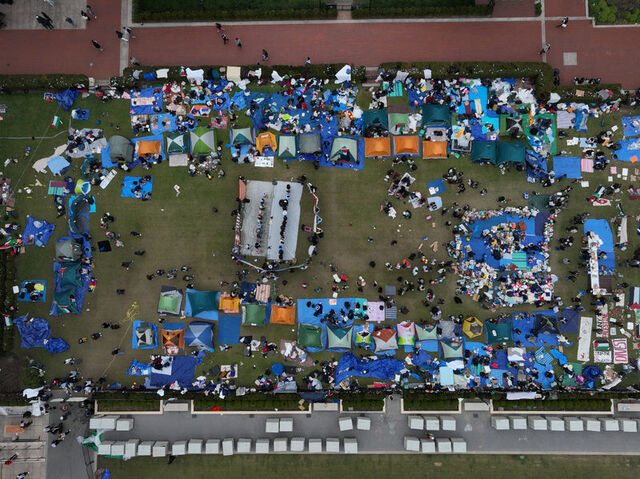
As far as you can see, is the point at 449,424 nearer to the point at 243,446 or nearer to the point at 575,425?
the point at 575,425

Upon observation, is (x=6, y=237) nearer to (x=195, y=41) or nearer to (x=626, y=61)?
(x=195, y=41)

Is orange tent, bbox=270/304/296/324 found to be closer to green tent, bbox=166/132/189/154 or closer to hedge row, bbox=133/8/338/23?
green tent, bbox=166/132/189/154

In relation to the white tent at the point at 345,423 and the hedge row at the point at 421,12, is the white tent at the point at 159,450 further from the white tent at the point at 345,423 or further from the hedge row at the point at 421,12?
the hedge row at the point at 421,12

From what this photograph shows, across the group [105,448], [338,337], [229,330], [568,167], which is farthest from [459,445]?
[105,448]

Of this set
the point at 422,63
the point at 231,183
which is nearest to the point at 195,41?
the point at 231,183

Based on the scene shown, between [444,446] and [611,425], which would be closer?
[611,425]
